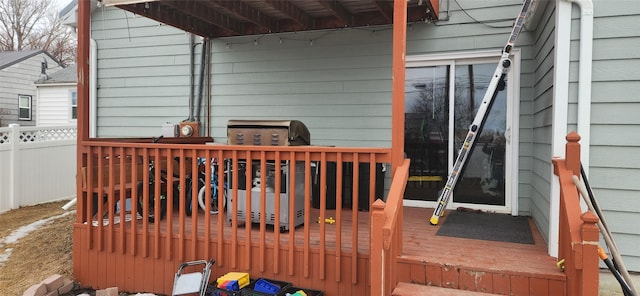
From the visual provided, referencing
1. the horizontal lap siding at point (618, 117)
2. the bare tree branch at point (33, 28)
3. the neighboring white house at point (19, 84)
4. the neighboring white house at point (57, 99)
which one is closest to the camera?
the horizontal lap siding at point (618, 117)

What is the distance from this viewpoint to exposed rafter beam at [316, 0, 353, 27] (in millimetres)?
4266

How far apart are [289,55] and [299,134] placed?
1907 mm

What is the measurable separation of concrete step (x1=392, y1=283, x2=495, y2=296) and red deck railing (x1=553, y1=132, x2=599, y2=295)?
54 centimetres

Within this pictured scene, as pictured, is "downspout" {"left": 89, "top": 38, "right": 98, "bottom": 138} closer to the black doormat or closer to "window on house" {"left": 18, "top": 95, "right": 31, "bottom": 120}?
the black doormat

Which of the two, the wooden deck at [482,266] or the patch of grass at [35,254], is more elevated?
the wooden deck at [482,266]

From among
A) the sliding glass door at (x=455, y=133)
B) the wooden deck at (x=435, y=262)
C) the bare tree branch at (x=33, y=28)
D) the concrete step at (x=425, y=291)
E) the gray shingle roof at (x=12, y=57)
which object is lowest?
the concrete step at (x=425, y=291)

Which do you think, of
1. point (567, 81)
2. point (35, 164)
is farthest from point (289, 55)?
point (35, 164)

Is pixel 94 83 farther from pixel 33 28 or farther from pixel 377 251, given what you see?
pixel 33 28

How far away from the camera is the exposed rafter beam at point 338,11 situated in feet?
14.0

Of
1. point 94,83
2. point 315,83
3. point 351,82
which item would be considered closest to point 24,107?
point 94,83

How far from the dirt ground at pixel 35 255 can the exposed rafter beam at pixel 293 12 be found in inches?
123

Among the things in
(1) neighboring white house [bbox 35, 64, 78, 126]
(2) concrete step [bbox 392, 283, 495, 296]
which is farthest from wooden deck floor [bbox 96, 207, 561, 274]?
(1) neighboring white house [bbox 35, 64, 78, 126]

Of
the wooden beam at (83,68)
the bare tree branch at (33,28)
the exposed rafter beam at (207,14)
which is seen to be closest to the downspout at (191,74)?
the exposed rafter beam at (207,14)

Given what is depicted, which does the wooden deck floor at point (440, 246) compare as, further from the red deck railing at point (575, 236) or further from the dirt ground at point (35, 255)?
the dirt ground at point (35, 255)
